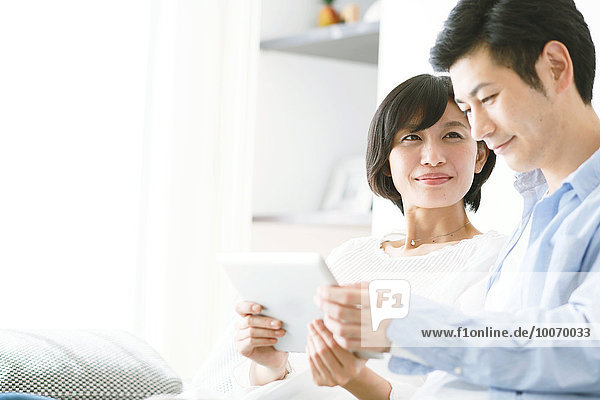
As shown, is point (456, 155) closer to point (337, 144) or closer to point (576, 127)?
point (576, 127)

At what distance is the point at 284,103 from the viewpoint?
3.07 metres

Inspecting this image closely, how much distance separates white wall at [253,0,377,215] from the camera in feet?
10.0

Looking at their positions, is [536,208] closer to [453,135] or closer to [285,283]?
[285,283]

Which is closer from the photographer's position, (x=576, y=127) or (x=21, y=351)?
(x=576, y=127)

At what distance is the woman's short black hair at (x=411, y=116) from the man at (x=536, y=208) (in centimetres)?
39

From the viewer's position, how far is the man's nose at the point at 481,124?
1108 mm

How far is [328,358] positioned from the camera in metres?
1.08

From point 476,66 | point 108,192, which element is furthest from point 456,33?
point 108,192

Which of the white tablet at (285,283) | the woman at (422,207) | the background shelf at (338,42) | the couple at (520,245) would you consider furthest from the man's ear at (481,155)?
the background shelf at (338,42)

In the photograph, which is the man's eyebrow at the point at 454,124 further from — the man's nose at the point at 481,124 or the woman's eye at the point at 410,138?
the man's nose at the point at 481,124

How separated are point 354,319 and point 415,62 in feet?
4.06

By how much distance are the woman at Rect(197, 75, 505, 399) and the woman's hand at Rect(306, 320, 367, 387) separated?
0.84 ft

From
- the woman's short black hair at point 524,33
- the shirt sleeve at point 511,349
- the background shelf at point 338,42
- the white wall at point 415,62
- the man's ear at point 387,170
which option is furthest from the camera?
the background shelf at point 338,42

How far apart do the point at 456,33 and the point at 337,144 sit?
2.06 m
